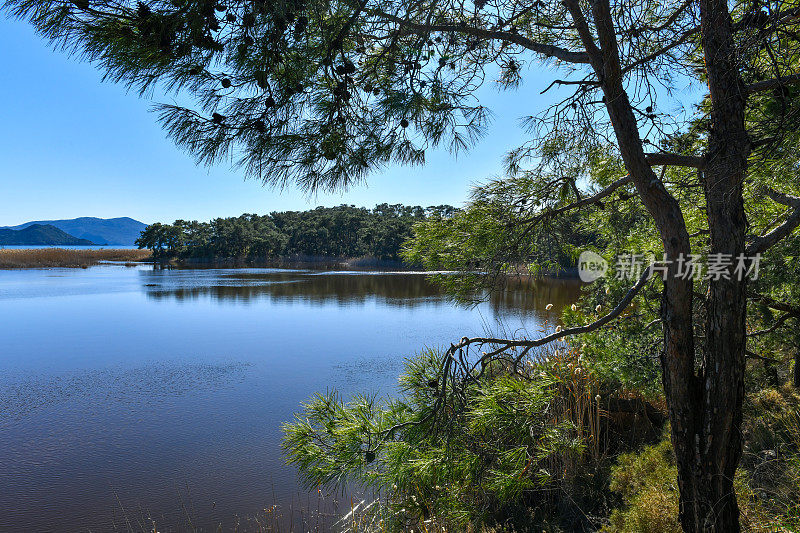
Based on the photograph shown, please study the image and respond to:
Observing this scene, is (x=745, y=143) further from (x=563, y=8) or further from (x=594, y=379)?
(x=594, y=379)

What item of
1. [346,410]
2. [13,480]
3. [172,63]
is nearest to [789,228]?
[346,410]

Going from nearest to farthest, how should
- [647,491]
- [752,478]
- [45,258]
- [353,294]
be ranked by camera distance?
1. [752,478]
2. [647,491]
3. [353,294]
4. [45,258]

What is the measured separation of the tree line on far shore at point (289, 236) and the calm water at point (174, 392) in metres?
24.2

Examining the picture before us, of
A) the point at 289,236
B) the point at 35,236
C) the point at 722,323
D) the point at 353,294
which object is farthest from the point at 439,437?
the point at 35,236

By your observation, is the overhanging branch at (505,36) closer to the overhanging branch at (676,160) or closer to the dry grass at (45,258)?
the overhanging branch at (676,160)

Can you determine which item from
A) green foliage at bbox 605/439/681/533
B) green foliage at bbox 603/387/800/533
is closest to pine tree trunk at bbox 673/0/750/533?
green foliage at bbox 603/387/800/533

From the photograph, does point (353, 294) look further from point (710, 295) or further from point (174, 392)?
point (710, 295)

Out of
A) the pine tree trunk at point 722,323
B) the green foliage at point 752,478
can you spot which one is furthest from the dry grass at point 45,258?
the pine tree trunk at point 722,323

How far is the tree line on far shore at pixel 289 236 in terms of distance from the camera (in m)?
41.1

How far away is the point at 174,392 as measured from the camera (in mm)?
7398

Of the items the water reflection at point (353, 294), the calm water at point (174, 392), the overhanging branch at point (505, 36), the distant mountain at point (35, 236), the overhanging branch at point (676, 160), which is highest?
the distant mountain at point (35, 236)

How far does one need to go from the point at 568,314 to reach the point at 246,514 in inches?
144

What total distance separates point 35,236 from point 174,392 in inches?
7121

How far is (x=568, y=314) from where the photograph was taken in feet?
15.4
